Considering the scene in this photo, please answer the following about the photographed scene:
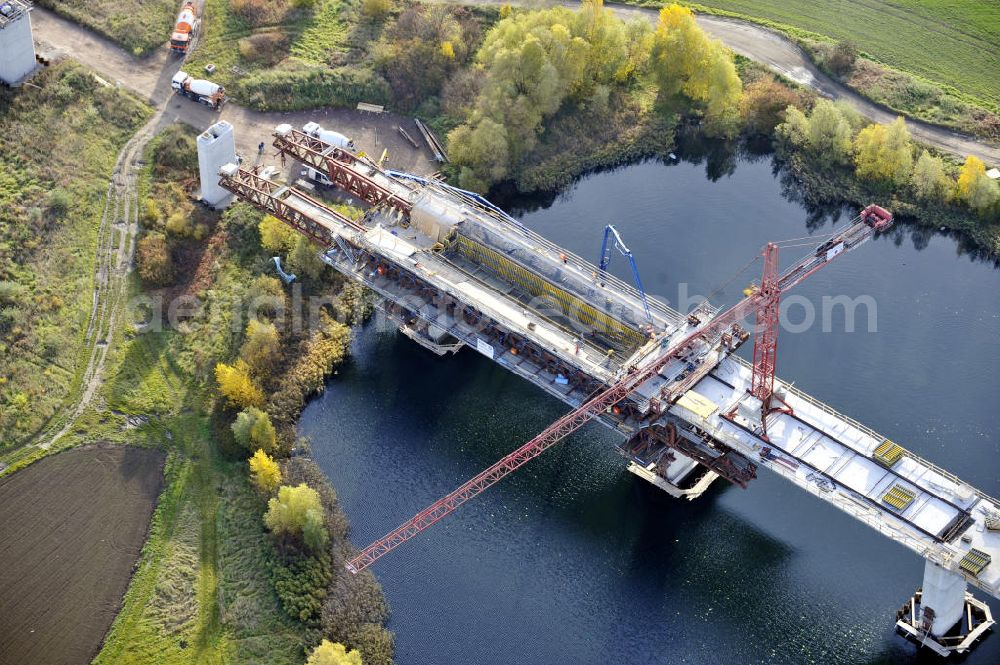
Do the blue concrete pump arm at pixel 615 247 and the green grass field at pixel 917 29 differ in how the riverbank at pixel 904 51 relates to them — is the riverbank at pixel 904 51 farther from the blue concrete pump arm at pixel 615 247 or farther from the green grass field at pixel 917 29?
the blue concrete pump arm at pixel 615 247

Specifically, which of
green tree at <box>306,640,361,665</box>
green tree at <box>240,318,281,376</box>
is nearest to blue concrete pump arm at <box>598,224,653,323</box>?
green tree at <box>240,318,281,376</box>

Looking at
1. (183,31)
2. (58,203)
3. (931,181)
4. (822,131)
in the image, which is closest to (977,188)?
(931,181)

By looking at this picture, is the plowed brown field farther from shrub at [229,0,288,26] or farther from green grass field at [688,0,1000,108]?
green grass field at [688,0,1000,108]

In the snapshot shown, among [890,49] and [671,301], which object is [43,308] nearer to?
[671,301]

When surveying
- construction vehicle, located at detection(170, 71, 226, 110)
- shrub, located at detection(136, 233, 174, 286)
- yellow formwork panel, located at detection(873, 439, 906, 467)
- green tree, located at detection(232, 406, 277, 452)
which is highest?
A: construction vehicle, located at detection(170, 71, 226, 110)

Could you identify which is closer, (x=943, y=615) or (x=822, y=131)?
(x=943, y=615)

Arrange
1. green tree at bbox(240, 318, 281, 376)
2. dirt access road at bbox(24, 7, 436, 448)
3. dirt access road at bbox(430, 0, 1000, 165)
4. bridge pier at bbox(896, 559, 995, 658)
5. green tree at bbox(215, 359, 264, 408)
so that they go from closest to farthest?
bridge pier at bbox(896, 559, 995, 658), green tree at bbox(215, 359, 264, 408), green tree at bbox(240, 318, 281, 376), dirt access road at bbox(24, 7, 436, 448), dirt access road at bbox(430, 0, 1000, 165)

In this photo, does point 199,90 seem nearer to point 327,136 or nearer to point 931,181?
point 327,136
